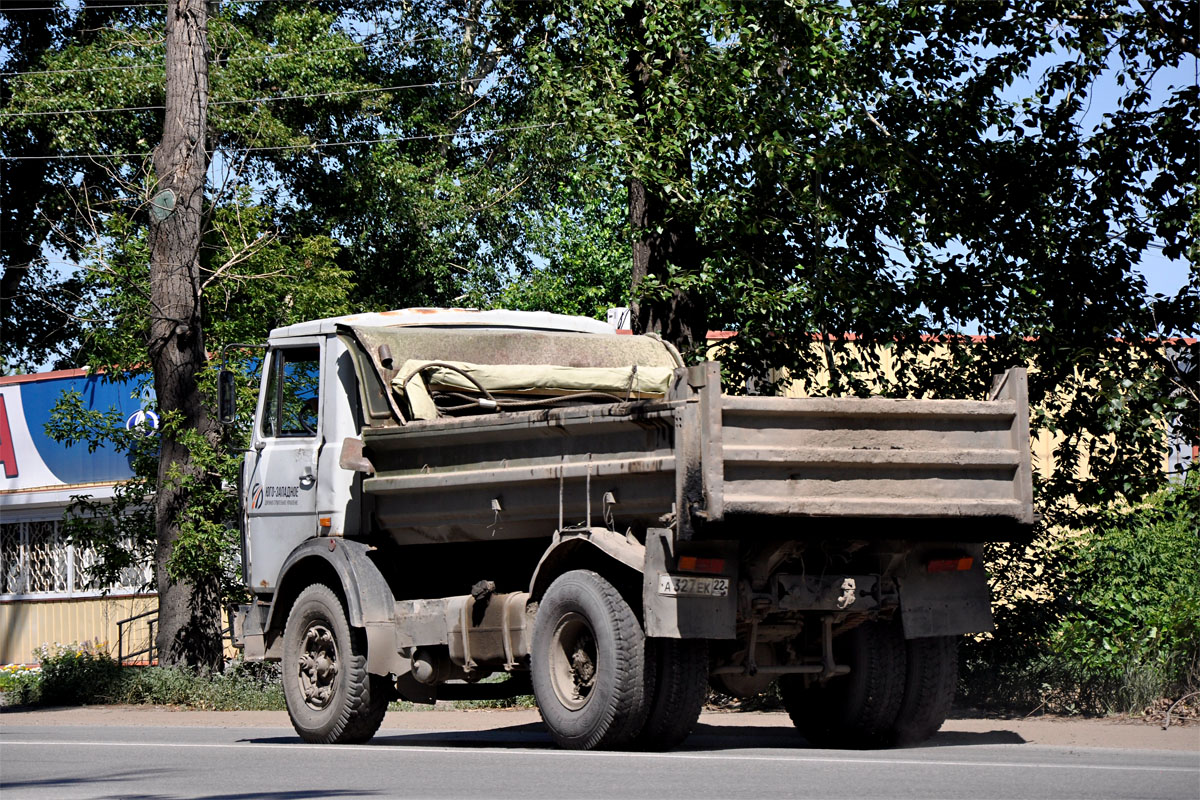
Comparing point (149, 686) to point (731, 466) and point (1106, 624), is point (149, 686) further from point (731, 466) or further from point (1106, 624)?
point (731, 466)

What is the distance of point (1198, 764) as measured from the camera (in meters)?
9.58

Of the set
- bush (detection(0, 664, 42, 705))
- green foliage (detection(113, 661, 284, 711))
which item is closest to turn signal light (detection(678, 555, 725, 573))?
green foliage (detection(113, 661, 284, 711))

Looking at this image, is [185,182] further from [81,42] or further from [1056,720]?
[81,42]

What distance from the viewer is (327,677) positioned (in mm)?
12156

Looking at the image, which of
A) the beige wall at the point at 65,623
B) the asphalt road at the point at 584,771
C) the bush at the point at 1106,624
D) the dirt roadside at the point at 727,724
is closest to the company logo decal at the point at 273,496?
the asphalt road at the point at 584,771

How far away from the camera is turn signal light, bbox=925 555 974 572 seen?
10.6 metres

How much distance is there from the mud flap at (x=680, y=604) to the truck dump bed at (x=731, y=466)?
0.21 metres

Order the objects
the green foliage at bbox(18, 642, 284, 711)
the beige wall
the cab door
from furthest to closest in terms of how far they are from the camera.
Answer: the beige wall
the green foliage at bbox(18, 642, 284, 711)
the cab door

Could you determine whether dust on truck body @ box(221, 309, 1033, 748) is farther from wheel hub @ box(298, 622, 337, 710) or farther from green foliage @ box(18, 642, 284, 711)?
green foliage @ box(18, 642, 284, 711)

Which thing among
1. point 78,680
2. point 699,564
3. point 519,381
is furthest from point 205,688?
point 699,564

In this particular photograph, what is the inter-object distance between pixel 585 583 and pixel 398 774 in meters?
1.66

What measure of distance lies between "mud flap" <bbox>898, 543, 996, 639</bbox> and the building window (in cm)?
2181

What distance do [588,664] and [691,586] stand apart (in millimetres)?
1027

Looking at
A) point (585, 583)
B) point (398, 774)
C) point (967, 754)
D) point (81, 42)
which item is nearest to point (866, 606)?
point (967, 754)
